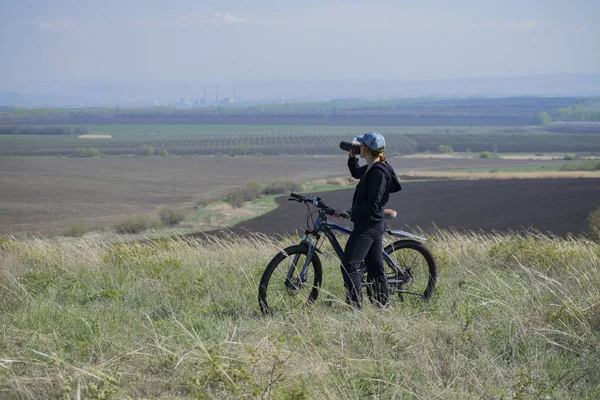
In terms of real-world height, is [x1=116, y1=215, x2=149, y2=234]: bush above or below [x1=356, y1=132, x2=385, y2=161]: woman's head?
below

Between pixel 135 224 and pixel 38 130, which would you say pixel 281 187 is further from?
pixel 38 130

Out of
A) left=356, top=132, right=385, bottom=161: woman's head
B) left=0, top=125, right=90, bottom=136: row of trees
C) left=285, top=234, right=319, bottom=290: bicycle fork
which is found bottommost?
left=0, top=125, right=90, bottom=136: row of trees

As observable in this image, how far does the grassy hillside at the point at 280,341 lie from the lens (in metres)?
4.18

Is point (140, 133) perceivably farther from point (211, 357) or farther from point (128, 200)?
point (211, 357)

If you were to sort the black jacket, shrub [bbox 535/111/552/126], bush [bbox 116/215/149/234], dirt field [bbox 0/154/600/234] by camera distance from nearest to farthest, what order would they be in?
the black jacket, bush [bbox 116/215/149/234], dirt field [bbox 0/154/600/234], shrub [bbox 535/111/552/126]

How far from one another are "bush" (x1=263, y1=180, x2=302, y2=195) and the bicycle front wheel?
60.3 meters

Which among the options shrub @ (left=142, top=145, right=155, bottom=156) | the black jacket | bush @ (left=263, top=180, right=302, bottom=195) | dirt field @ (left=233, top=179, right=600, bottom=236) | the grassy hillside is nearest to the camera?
the grassy hillside

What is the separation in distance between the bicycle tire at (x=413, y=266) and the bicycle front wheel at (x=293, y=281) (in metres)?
0.85

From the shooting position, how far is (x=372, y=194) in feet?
19.4

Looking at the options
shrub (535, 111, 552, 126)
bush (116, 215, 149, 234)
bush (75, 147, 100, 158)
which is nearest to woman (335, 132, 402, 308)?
bush (116, 215, 149, 234)

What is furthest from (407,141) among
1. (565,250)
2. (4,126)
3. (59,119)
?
(565,250)

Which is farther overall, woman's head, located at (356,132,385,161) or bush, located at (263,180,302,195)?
bush, located at (263,180,302,195)

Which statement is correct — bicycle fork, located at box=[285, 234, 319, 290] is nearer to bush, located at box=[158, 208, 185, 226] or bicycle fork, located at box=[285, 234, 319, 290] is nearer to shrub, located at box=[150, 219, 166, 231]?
shrub, located at box=[150, 219, 166, 231]

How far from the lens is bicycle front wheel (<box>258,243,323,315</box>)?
6.23 m
